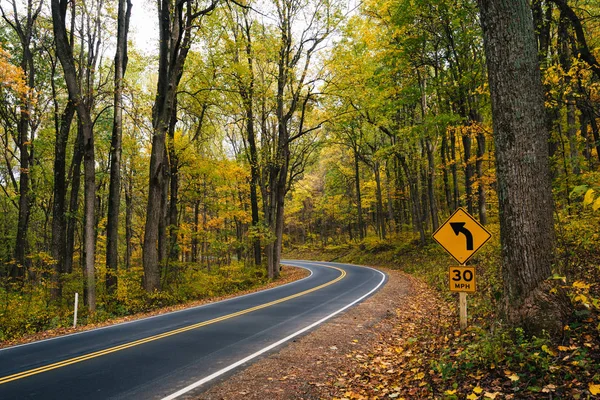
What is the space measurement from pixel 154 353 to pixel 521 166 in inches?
286

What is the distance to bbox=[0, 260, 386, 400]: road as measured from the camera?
529cm

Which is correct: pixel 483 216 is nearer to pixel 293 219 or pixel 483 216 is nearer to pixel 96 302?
pixel 96 302

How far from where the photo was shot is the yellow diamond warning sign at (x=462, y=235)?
6520mm

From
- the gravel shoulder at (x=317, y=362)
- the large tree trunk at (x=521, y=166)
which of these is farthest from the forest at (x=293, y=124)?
the gravel shoulder at (x=317, y=362)

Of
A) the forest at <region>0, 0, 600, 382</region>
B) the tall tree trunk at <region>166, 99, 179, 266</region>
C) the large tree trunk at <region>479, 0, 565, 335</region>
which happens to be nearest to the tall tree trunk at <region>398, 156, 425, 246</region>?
the forest at <region>0, 0, 600, 382</region>

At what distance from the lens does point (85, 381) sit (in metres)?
5.58

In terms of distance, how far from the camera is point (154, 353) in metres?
6.96

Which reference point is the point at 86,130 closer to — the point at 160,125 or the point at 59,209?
the point at 160,125

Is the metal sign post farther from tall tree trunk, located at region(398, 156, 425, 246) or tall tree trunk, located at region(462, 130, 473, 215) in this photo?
tall tree trunk, located at region(398, 156, 425, 246)

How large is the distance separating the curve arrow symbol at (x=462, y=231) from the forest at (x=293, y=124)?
3.75 ft

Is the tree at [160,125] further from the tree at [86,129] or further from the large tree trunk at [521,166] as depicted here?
the large tree trunk at [521,166]

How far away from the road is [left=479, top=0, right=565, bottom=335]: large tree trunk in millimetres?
4680

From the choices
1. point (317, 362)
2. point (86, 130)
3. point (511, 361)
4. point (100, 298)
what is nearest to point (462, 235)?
point (511, 361)

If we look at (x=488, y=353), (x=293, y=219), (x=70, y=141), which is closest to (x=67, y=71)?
(x=70, y=141)
